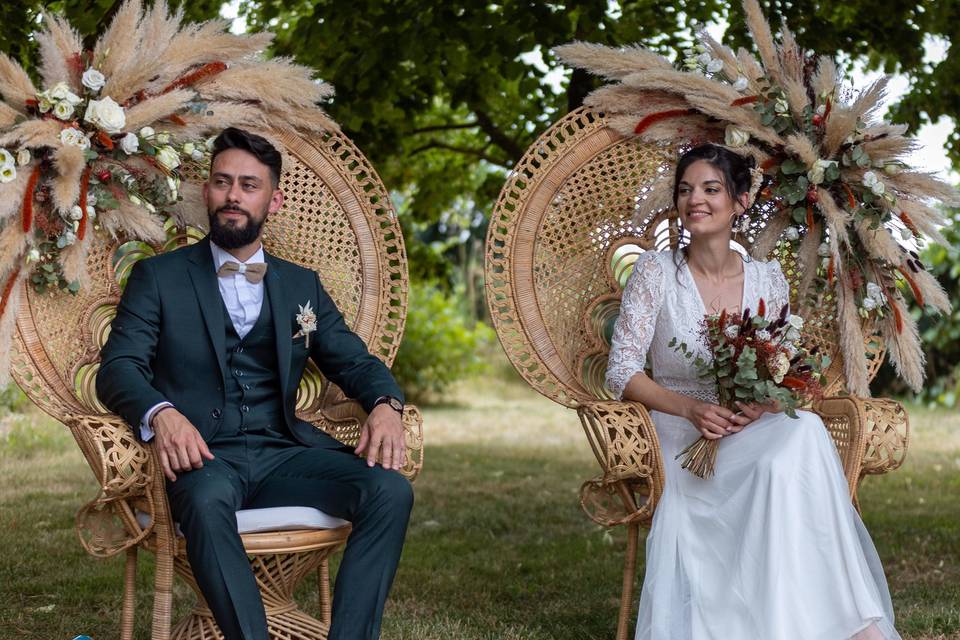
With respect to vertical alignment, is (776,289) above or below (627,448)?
above

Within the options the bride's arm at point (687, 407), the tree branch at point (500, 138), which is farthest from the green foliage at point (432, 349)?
the bride's arm at point (687, 407)

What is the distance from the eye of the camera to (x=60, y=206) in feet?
11.0

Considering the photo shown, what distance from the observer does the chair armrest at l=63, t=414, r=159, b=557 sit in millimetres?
3018

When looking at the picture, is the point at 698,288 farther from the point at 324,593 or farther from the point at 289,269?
the point at 324,593

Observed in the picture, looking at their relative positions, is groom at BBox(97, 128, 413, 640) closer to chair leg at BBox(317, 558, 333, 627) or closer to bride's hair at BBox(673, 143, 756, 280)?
chair leg at BBox(317, 558, 333, 627)

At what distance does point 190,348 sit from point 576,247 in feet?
5.11

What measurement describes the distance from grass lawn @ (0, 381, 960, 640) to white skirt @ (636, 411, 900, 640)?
2.21ft

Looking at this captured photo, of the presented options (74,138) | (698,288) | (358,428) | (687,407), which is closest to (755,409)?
(687,407)

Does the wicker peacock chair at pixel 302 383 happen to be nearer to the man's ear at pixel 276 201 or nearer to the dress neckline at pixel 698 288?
the man's ear at pixel 276 201

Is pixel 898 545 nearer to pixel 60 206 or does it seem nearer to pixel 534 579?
pixel 534 579

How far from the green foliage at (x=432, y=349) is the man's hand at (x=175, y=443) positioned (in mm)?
9224

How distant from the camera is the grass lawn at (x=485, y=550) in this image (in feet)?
13.4

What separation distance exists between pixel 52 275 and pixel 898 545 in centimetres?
419

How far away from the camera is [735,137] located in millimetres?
3967
